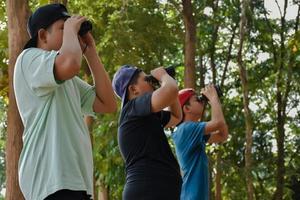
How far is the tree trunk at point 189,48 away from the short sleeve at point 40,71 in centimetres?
685

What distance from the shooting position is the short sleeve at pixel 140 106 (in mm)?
3244

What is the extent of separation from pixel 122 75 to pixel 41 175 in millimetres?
1348

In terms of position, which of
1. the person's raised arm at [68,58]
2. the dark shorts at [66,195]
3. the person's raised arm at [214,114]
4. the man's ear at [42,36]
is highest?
the man's ear at [42,36]

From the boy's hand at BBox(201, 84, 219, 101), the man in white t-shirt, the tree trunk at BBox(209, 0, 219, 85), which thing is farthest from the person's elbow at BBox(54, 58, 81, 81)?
the tree trunk at BBox(209, 0, 219, 85)

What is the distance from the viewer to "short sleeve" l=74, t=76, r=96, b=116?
2.75 metres

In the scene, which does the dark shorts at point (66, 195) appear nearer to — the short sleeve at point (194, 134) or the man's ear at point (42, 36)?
the man's ear at point (42, 36)

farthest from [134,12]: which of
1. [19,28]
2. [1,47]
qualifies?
[19,28]

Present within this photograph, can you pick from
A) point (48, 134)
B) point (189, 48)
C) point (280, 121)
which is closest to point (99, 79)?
point (48, 134)

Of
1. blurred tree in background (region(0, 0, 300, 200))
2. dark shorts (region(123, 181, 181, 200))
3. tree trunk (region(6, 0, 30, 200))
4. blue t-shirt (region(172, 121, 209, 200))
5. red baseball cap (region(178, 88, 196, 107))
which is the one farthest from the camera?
blurred tree in background (region(0, 0, 300, 200))

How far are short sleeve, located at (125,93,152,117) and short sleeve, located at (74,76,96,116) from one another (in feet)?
1.66

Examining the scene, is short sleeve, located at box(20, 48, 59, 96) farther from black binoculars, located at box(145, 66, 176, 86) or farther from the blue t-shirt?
the blue t-shirt

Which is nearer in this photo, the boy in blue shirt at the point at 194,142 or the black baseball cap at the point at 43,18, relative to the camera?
the black baseball cap at the point at 43,18

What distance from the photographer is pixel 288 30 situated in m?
16.7

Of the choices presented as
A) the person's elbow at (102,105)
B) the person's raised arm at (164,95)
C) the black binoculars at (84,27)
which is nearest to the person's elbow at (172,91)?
the person's raised arm at (164,95)
